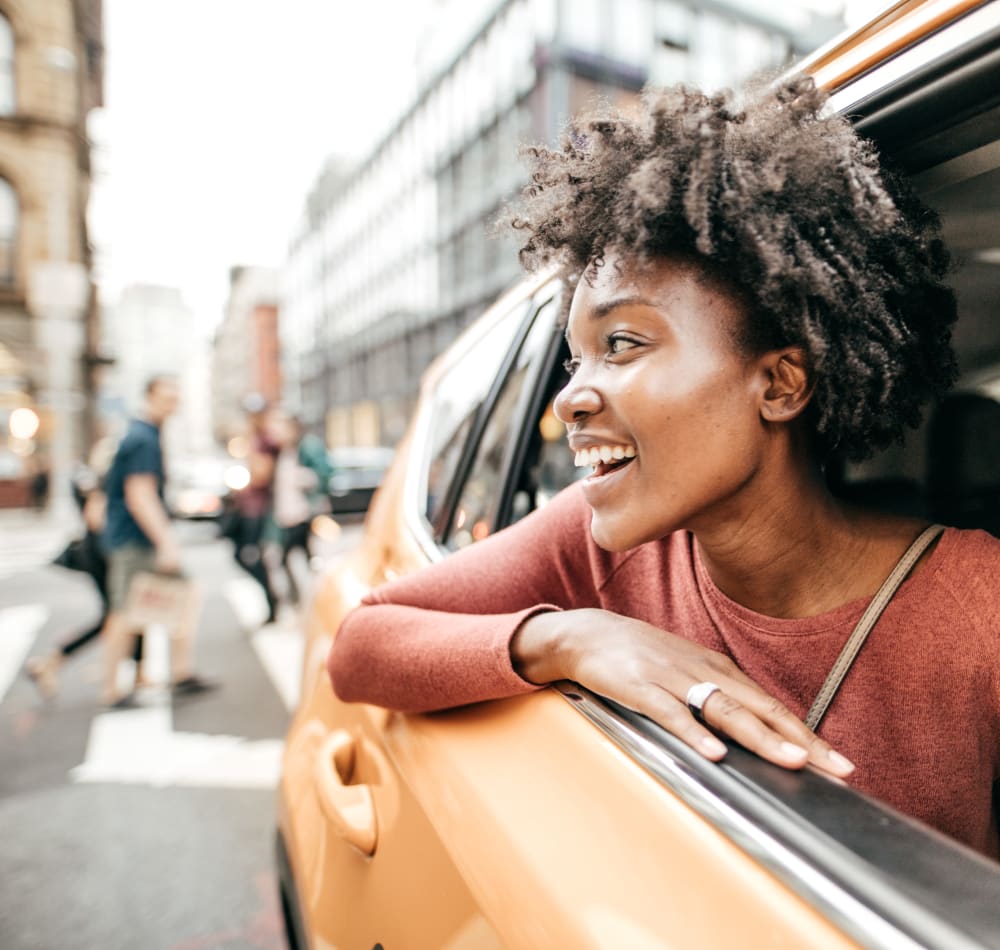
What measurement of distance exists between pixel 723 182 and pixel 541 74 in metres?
28.4

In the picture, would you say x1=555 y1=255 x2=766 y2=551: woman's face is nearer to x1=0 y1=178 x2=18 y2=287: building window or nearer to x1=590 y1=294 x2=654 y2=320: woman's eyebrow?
x1=590 y1=294 x2=654 y2=320: woman's eyebrow

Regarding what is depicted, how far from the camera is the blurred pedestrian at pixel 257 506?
6.42 m

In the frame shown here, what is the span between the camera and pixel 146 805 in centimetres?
327

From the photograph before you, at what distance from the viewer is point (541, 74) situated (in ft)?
86.6

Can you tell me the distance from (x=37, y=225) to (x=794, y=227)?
21.9 metres

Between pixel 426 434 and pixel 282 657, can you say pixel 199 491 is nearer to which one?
pixel 282 657

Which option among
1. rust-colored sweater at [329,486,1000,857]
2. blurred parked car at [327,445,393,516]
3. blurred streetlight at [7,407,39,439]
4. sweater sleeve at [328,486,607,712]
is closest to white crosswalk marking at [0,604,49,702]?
sweater sleeve at [328,486,607,712]

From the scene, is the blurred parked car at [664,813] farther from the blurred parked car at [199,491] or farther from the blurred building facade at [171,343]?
the blurred building facade at [171,343]

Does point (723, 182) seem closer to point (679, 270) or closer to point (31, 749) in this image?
point (679, 270)

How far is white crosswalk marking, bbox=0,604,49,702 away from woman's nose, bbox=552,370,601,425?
481 cm

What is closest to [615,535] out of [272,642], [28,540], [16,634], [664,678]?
[664,678]

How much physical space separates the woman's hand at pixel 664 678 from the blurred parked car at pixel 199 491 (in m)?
12.4

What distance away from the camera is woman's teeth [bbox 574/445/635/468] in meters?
1.10

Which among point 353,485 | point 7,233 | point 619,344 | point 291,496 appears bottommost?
point 353,485
